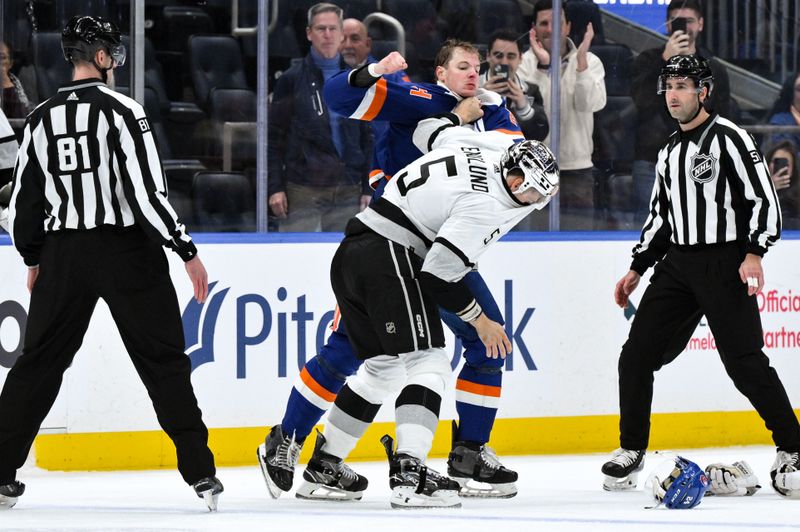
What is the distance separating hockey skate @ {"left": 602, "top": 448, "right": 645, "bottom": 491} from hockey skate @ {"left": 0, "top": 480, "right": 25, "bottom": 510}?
1920 mm

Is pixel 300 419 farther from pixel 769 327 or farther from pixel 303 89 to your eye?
pixel 769 327

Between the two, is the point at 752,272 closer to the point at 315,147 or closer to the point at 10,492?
the point at 315,147

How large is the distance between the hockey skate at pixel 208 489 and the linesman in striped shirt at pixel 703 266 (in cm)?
143

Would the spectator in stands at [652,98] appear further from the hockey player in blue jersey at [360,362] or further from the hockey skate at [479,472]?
the hockey skate at [479,472]

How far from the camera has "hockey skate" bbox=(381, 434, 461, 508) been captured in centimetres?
419

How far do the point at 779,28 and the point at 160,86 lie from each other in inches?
111

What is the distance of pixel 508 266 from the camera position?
6.02m

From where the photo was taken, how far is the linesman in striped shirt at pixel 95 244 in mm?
4117

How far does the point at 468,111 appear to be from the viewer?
472cm

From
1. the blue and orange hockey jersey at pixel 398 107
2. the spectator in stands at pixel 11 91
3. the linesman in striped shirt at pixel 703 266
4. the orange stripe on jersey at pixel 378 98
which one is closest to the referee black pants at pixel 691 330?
the linesman in striped shirt at pixel 703 266

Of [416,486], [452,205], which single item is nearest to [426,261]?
[452,205]

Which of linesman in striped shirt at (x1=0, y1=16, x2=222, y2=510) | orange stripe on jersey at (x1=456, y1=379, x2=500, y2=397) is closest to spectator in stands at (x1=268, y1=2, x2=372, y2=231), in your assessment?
orange stripe on jersey at (x1=456, y1=379, x2=500, y2=397)

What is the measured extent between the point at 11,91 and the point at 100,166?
1602 millimetres

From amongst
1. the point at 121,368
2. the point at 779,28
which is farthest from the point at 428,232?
the point at 779,28
